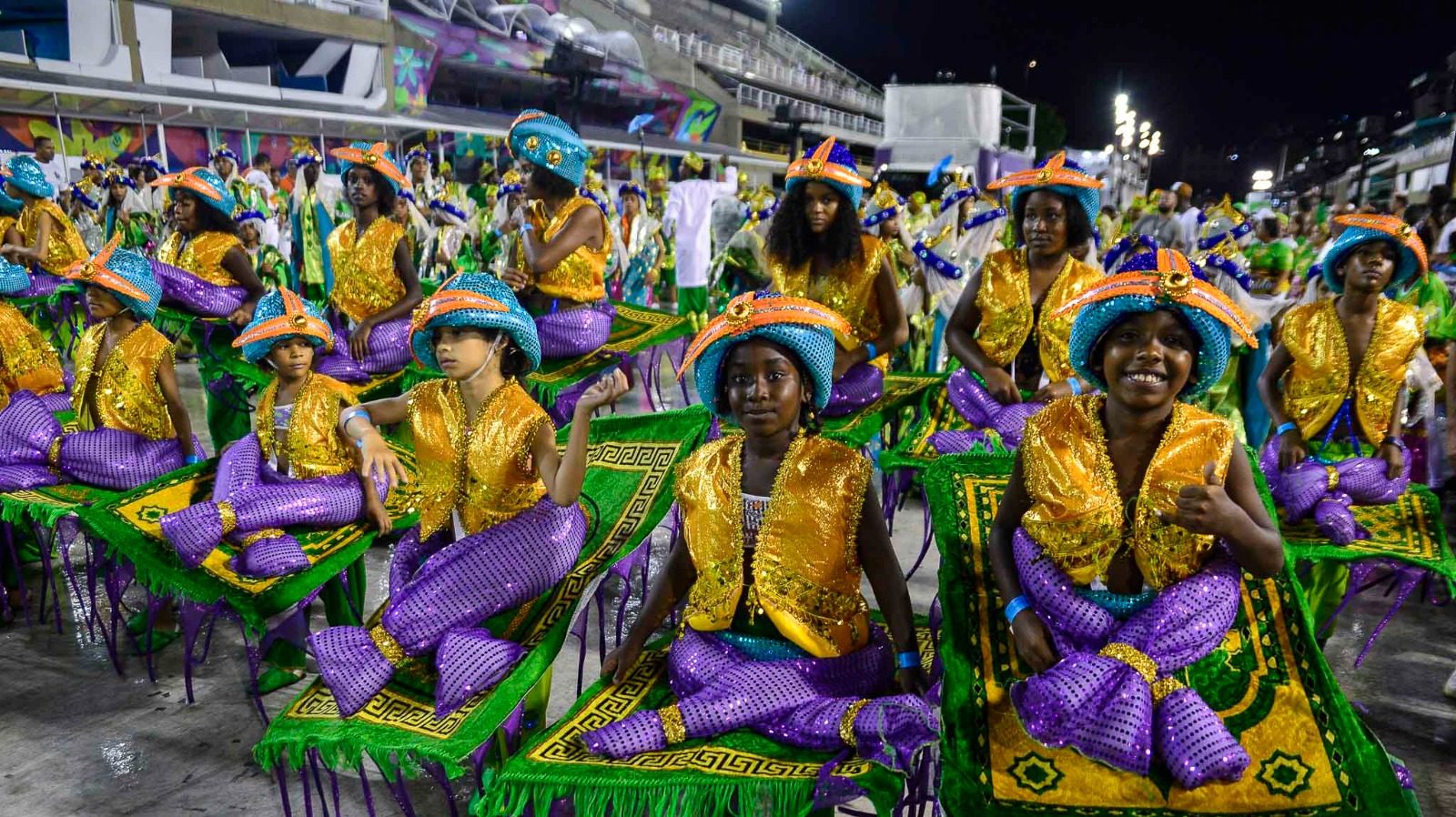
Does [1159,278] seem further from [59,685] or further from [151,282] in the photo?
[59,685]

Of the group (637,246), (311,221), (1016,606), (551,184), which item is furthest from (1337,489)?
(637,246)

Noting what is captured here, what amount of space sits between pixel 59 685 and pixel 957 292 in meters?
4.88

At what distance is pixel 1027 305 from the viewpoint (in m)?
3.69

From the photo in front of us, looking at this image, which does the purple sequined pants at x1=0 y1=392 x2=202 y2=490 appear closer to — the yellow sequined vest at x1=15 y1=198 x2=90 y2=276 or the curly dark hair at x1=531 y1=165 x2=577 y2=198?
the curly dark hair at x1=531 y1=165 x2=577 y2=198

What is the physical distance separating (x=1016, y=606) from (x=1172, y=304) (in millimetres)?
708

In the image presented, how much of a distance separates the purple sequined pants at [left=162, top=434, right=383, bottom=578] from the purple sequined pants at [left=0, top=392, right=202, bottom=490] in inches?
17.1

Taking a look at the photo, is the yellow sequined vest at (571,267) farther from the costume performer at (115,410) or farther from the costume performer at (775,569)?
the costume performer at (775,569)

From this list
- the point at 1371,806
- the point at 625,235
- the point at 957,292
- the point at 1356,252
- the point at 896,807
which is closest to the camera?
the point at 1371,806

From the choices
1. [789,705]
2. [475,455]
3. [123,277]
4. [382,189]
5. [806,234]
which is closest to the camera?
[789,705]

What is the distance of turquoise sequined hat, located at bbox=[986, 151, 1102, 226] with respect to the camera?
136 inches

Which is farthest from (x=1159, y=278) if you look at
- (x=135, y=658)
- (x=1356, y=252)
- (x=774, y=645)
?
(x=135, y=658)

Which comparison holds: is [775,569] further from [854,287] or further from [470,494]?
[854,287]

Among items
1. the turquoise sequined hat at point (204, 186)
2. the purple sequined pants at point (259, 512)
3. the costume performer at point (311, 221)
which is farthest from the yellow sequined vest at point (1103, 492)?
the costume performer at point (311, 221)

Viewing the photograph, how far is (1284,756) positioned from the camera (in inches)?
73.1
